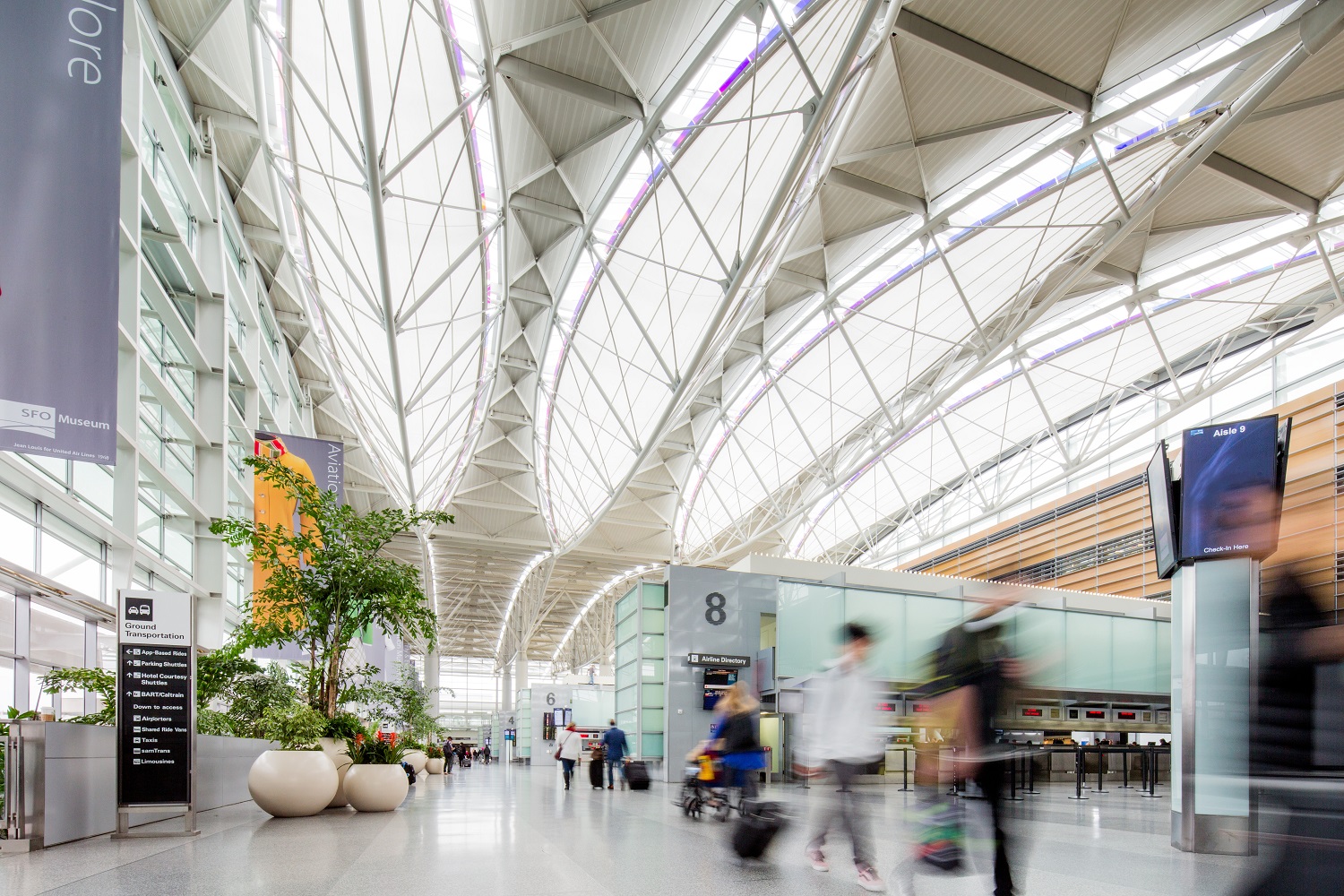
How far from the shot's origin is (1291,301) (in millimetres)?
26125

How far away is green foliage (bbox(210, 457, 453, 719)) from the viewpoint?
1278cm

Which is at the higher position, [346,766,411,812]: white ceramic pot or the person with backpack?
[346,766,411,812]: white ceramic pot

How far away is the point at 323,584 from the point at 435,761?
22.1 m

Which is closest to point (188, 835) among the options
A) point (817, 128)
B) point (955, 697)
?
point (955, 697)

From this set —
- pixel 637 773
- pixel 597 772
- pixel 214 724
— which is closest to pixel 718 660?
pixel 637 773

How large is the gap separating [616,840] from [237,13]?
1992cm

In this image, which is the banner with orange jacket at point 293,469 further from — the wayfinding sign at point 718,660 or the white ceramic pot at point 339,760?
the wayfinding sign at point 718,660

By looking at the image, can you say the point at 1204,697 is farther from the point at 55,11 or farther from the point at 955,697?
the point at 55,11

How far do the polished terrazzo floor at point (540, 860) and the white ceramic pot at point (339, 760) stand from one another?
4.75ft

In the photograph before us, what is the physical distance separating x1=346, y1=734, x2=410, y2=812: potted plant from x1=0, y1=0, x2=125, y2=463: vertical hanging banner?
5.69 metres

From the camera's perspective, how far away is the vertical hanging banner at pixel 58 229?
780 cm

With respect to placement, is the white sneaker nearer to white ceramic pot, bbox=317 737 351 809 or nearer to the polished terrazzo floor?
the polished terrazzo floor

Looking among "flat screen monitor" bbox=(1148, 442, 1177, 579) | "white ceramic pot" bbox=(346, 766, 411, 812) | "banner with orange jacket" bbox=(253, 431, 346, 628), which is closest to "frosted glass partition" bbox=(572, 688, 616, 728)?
"banner with orange jacket" bbox=(253, 431, 346, 628)

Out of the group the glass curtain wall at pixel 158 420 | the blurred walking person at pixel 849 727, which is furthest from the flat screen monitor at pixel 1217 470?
the glass curtain wall at pixel 158 420
